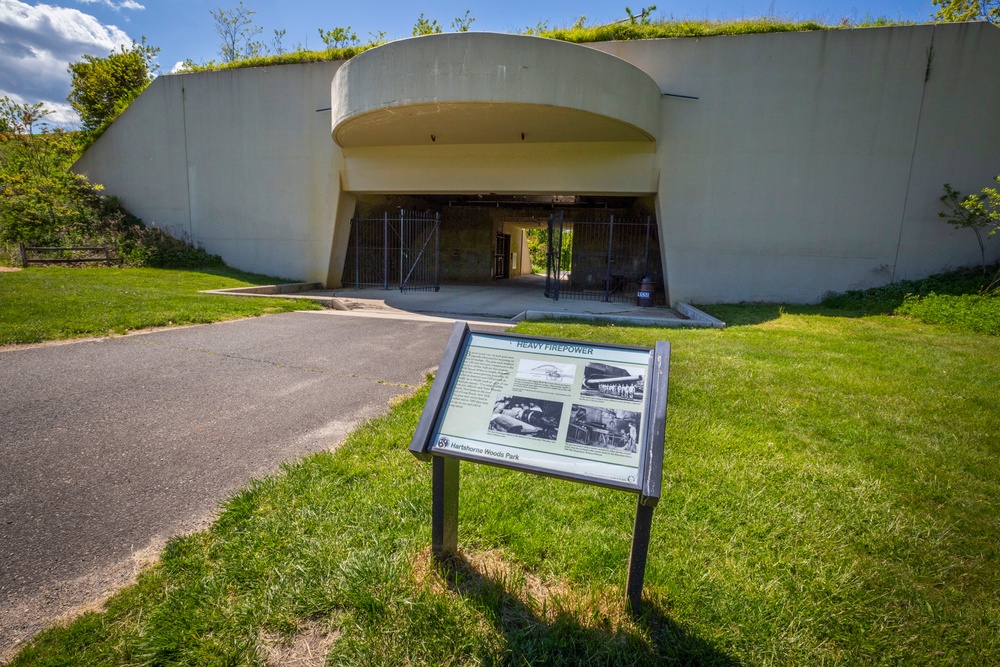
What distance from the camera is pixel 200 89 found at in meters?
17.1

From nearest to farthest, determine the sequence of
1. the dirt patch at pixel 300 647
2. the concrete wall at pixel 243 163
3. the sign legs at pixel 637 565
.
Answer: the dirt patch at pixel 300 647, the sign legs at pixel 637 565, the concrete wall at pixel 243 163

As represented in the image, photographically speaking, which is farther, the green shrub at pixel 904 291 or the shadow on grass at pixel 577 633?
the green shrub at pixel 904 291

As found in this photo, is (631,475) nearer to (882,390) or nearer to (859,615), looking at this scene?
(859,615)

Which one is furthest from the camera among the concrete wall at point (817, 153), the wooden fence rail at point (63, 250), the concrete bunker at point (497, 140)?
the wooden fence rail at point (63, 250)

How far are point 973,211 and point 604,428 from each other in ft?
50.9

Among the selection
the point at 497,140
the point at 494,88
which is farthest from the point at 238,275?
the point at 494,88

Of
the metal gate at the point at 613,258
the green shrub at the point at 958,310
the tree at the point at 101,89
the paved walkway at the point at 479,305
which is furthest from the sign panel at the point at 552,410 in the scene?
the tree at the point at 101,89

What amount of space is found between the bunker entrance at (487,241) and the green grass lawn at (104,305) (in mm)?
6394

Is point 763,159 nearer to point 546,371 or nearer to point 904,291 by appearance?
point 904,291

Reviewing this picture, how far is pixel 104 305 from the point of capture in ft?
28.3

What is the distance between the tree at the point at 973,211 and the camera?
1171 cm

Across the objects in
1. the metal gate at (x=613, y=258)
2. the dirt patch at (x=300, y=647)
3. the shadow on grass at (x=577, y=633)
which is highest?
the metal gate at (x=613, y=258)

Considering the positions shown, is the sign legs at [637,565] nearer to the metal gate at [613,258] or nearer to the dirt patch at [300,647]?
the dirt patch at [300,647]

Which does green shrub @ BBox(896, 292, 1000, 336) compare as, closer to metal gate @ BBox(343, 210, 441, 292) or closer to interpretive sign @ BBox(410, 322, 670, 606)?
interpretive sign @ BBox(410, 322, 670, 606)
